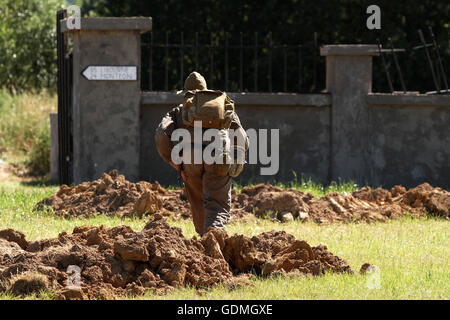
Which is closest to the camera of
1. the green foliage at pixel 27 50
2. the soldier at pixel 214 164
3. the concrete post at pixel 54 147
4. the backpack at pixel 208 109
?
the backpack at pixel 208 109

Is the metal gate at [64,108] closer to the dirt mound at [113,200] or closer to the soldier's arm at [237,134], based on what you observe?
the dirt mound at [113,200]

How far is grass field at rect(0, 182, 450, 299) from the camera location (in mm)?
5551

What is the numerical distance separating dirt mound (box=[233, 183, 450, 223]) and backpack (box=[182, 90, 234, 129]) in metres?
2.76

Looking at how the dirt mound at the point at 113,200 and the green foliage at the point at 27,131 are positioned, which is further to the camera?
the green foliage at the point at 27,131

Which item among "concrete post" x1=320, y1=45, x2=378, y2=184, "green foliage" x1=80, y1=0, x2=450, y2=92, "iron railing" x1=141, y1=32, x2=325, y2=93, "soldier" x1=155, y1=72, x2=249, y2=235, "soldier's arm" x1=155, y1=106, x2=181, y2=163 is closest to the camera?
"soldier" x1=155, y1=72, x2=249, y2=235

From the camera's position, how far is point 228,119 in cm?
699

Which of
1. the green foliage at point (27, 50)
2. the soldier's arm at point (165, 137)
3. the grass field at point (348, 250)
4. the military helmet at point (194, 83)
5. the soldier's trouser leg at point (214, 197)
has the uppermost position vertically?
the green foliage at point (27, 50)

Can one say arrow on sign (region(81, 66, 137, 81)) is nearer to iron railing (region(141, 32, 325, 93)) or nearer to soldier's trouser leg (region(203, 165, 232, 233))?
soldier's trouser leg (region(203, 165, 232, 233))

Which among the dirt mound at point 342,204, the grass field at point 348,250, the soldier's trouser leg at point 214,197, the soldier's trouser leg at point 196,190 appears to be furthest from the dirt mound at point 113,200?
the soldier's trouser leg at point 214,197

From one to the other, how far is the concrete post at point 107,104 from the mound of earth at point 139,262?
212 inches

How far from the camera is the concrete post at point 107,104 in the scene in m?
11.7

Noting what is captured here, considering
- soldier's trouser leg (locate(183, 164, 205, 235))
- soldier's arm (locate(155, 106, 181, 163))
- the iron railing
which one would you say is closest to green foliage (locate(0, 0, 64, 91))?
the iron railing

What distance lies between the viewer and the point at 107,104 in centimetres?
1177

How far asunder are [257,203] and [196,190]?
2.36 metres
